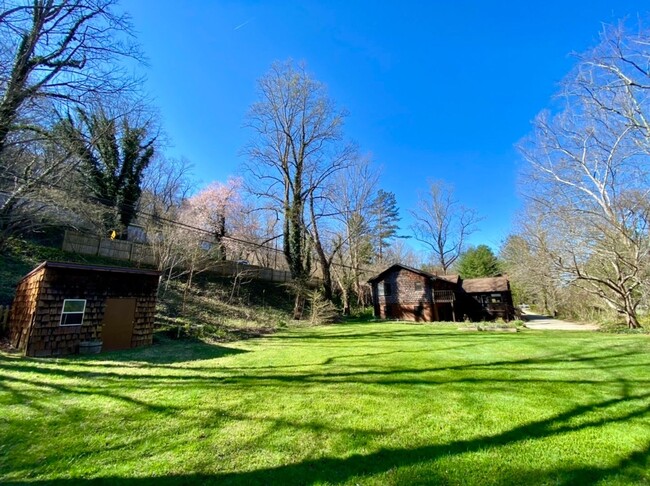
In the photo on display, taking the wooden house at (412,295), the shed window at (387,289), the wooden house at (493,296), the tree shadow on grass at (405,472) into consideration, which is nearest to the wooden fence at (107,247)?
the tree shadow on grass at (405,472)

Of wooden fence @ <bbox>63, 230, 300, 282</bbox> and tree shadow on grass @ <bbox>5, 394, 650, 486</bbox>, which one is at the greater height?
wooden fence @ <bbox>63, 230, 300, 282</bbox>

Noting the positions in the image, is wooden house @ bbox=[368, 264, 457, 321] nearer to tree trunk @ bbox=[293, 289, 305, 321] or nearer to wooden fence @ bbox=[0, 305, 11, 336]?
tree trunk @ bbox=[293, 289, 305, 321]

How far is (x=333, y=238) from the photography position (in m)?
29.9

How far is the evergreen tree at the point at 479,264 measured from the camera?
38.4 meters

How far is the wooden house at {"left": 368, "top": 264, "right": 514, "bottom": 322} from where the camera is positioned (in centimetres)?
2541

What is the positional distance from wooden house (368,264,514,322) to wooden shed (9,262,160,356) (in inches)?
779

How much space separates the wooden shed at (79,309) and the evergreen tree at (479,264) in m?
37.2

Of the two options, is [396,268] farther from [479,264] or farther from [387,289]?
[479,264]

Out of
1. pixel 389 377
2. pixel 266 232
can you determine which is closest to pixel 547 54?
pixel 389 377

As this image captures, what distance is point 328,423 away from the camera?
13.3 ft

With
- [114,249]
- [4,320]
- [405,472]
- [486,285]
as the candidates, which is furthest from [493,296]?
[4,320]

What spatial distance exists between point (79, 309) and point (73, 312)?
160 millimetres

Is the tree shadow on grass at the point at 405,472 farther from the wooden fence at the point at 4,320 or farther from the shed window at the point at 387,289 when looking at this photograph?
the shed window at the point at 387,289

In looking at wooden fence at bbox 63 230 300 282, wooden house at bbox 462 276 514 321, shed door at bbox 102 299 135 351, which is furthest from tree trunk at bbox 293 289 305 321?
wooden house at bbox 462 276 514 321
